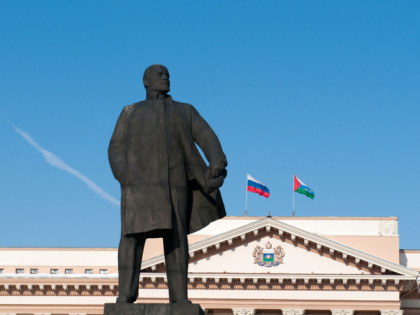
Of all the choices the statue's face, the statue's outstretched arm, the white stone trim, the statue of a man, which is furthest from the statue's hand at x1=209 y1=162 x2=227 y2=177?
the white stone trim

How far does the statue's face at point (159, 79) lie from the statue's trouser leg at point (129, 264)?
1613 millimetres

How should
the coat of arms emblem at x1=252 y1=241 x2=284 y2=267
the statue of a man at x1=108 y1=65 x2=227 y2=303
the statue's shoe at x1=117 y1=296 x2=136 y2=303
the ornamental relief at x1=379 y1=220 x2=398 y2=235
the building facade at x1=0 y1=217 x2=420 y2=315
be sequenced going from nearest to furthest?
the statue's shoe at x1=117 y1=296 x2=136 y2=303, the statue of a man at x1=108 y1=65 x2=227 y2=303, the building facade at x1=0 y1=217 x2=420 y2=315, the coat of arms emblem at x1=252 y1=241 x2=284 y2=267, the ornamental relief at x1=379 y1=220 x2=398 y2=235

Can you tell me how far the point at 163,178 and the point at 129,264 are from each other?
3.10 ft

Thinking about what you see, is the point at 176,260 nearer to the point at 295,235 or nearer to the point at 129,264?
the point at 129,264

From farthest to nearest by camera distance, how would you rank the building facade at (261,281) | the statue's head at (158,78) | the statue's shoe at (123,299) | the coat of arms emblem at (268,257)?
the coat of arms emblem at (268,257), the building facade at (261,281), the statue's head at (158,78), the statue's shoe at (123,299)

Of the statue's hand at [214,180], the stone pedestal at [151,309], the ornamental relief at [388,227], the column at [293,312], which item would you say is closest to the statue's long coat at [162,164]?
the statue's hand at [214,180]

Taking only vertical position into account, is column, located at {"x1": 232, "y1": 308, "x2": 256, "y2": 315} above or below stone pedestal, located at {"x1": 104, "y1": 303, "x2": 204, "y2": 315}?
above

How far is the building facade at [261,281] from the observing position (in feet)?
175

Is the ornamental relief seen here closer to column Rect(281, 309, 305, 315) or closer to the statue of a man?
column Rect(281, 309, 305, 315)

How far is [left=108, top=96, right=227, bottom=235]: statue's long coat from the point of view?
10.5m

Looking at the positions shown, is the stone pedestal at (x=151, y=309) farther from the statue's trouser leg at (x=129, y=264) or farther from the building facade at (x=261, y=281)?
the building facade at (x=261, y=281)

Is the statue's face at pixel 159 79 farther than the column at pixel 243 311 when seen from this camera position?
No

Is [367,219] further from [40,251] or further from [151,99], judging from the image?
[151,99]

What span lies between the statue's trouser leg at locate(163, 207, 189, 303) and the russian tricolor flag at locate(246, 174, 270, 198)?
1892 inches
